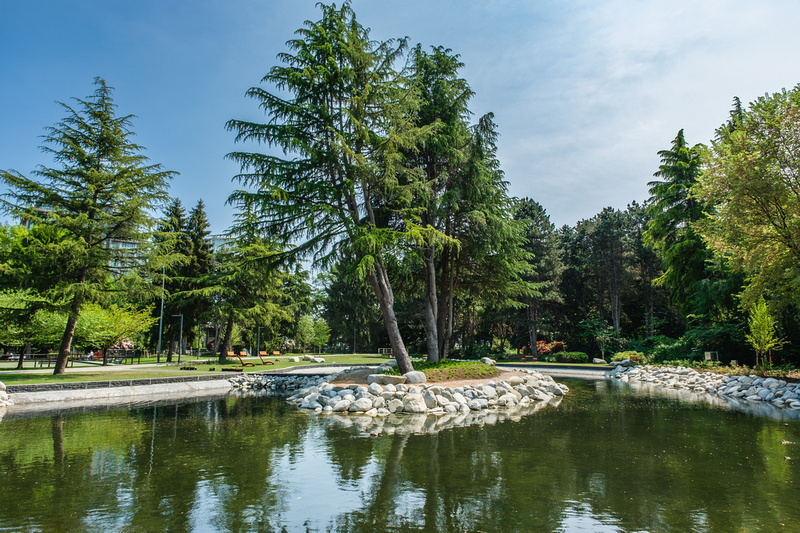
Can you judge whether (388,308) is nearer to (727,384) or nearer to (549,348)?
(727,384)

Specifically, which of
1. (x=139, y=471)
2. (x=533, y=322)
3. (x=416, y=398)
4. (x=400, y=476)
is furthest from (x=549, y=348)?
(x=139, y=471)

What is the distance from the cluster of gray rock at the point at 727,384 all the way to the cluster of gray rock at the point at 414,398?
663 centimetres

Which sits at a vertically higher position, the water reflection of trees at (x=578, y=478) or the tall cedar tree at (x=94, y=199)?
the tall cedar tree at (x=94, y=199)

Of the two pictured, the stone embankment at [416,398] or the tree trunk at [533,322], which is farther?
the tree trunk at [533,322]

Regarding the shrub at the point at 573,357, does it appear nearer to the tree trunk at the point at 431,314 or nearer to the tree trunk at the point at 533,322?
the tree trunk at the point at 533,322

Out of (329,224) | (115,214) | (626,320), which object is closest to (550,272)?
(626,320)

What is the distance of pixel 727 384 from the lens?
16391 mm

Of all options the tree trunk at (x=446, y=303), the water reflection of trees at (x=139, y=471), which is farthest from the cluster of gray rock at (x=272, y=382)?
the water reflection of trees at (x=139, y=471)

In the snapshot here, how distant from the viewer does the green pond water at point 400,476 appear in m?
4.62

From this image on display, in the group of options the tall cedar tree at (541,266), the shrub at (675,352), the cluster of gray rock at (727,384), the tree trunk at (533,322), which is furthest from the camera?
the tall cedar tree at (541,266)

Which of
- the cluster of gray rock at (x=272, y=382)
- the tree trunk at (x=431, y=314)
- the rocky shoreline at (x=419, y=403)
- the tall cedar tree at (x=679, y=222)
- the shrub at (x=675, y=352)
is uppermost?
the tall cedar tree at (x=679, y=222)

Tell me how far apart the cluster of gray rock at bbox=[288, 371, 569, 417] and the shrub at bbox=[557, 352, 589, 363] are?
2118 centimetres

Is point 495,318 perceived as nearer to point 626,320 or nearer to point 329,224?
point 626,320

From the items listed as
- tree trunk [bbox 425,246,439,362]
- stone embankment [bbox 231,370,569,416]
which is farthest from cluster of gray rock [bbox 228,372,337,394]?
tree trunk [bbox 425,246,439,362]
